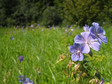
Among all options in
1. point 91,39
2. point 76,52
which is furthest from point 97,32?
point 76,52

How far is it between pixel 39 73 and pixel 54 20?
11.9 meters

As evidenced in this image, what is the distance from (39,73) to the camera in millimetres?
1300

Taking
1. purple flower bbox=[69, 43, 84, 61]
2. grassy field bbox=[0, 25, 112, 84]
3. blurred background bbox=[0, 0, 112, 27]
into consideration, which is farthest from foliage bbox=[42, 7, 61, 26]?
purple flower bbox=[69, 43, 84, 61]

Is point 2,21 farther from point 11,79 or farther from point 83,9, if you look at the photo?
point 11,79

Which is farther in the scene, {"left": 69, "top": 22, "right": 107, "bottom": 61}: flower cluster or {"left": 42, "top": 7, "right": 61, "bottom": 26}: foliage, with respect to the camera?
{"left": 42, "top": 7, "right": 61, "bottom": 26}: foliage

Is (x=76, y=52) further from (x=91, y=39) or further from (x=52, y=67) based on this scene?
(x=52, y=67)

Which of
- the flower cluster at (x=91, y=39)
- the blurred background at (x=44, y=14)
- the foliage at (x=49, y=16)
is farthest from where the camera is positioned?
the foliage at (x=49, y=16)

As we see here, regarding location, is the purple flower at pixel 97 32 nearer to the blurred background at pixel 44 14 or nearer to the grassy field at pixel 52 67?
the grassy field at pixel 52 67

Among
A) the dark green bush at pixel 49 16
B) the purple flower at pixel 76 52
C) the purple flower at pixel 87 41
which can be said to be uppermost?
the purple flower at pixel 87 41

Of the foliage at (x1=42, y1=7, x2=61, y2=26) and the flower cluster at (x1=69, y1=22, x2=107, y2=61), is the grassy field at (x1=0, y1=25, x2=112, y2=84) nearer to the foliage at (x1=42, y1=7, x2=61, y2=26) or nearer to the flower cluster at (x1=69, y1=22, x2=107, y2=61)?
the flower cluster at (x1=69, y1=22, x2=107, y2=61)

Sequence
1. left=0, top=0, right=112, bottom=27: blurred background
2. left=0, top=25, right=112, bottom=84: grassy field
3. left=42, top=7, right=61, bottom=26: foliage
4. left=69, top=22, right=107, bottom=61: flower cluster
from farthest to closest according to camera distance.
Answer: left=42, top=7, right=61, bottom=26: foliage
left=0, top=0, right=112, bottom=27: blurred background
left=0, top=25, right=112, bottom=84: grassy field
left=69, top=22, right=107, bottom=61: flower cluster

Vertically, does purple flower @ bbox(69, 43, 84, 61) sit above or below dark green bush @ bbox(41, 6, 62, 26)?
above

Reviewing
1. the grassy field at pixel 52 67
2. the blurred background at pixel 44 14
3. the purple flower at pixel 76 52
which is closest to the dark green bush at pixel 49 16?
the blurred background at pixel 44 14

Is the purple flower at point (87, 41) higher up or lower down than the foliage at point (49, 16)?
higher up
